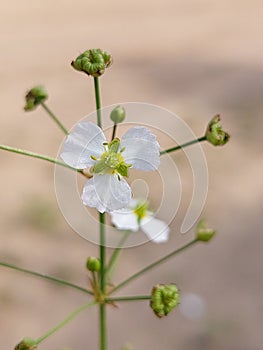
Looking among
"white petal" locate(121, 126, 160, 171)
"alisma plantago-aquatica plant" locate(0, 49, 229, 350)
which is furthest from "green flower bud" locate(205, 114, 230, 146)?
"white petal" locate(121, 126, 160, 171)

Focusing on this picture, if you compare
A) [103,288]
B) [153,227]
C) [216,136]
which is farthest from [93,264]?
[153,227]

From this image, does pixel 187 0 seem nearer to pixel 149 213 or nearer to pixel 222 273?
pixel 222 273

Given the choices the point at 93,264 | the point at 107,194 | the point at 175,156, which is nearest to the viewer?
the point at 107,194

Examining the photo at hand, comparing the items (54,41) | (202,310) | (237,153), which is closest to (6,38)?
(54,41)

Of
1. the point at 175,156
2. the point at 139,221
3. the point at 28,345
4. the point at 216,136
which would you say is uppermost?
the point at 175,156

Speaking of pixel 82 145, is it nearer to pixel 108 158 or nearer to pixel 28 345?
pixel 108 158
